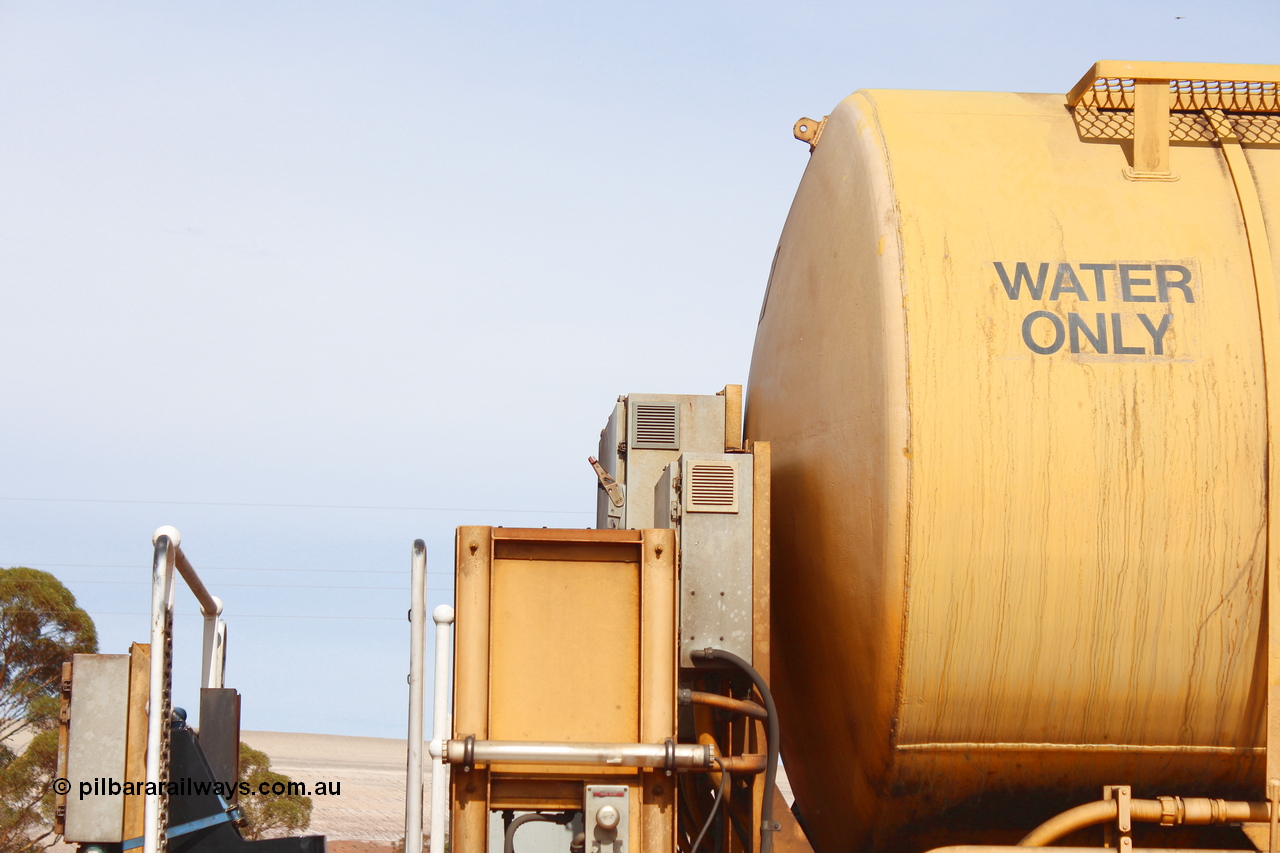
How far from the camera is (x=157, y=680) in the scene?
429 centimetres

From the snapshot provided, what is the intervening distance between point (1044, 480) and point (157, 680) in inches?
133

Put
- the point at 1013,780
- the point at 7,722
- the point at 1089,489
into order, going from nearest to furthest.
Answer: the point at 1089,489, the point at 1013,780, the point at 7,722

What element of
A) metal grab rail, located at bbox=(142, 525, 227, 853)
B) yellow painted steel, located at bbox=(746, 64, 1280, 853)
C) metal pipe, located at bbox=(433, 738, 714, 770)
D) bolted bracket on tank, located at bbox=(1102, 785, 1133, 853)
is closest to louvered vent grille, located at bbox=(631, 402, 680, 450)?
yellow painted steel, located at bbox=(746, 64, 1280, 853)

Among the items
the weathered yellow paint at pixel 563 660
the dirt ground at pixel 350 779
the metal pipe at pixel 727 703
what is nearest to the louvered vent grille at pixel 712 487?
the weathered yellow paint at pixel 563 660

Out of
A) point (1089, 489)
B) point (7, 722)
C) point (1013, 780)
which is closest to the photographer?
point (1089, 489)

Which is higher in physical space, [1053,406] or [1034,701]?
[1053,406]

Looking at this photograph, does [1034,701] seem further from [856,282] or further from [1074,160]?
[1074,160]

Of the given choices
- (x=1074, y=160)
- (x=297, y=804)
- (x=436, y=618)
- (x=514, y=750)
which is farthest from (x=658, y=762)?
(x=297, y=804)

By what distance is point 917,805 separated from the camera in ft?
15.2

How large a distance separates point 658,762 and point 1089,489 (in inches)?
75.7

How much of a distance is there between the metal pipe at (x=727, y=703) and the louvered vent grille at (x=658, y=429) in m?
1.75

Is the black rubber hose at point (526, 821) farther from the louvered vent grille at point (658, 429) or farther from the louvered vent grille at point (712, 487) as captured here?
the louvered vent grille at point (658, 429)

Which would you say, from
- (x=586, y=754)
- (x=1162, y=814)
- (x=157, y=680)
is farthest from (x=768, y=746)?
(x=157, y=680)

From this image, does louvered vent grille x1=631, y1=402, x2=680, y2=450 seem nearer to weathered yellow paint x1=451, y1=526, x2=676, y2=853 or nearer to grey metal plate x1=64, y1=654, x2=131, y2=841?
weathered yellow paint x1=451, y1=526, x2=676, y2=853
